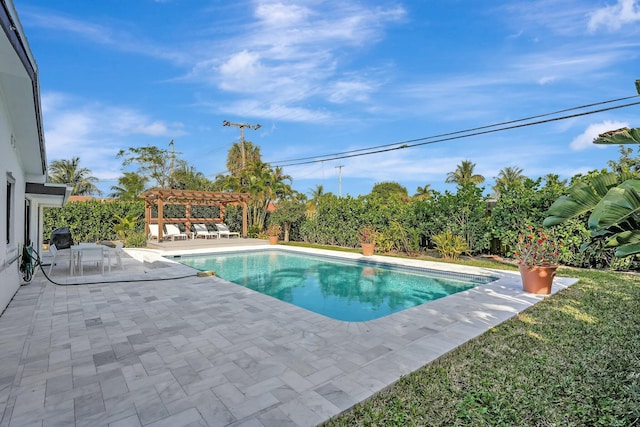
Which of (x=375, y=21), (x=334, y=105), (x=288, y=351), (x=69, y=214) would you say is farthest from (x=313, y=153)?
(x=288, y=351)

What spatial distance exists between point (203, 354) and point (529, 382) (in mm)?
3508

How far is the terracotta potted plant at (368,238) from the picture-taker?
44.4 ft

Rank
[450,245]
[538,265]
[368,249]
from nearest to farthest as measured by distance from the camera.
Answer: [538,265]
[450,245]
[368,249]

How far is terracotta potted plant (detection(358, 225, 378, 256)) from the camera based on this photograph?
1352 centimetres

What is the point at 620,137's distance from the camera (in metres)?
3.05

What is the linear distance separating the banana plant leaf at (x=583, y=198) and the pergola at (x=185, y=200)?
18429 millimetres

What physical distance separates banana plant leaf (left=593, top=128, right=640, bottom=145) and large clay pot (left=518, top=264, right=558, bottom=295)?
14.1 feet

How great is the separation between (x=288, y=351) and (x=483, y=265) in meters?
8.92

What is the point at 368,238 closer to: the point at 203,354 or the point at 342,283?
the point at 342,283

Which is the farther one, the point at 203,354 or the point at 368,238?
the point at 368,238

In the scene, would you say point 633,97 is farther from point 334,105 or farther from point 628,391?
point 334,105

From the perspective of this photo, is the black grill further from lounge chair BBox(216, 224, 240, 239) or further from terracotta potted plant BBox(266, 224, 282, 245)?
terracotta potted plant BBox(266, 224, 282, 245)

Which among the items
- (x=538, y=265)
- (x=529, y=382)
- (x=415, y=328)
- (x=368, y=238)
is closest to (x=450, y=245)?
(x=368, y=238)

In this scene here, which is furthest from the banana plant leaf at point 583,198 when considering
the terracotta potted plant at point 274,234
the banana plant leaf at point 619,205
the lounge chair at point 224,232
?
the lounge chair at point 224,232
